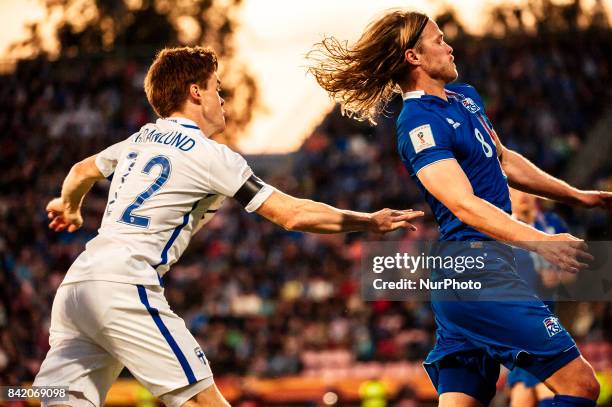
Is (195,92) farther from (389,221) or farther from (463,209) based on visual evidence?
(463,209)

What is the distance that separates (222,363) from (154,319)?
→ 1138 centimetres

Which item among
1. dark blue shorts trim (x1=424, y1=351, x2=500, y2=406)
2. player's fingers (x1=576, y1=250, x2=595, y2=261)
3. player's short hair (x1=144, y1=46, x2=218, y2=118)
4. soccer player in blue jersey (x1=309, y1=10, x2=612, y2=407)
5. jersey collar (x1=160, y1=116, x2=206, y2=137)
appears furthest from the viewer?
player's short hair (x1=144, y1=46, x2=218, y2=118)

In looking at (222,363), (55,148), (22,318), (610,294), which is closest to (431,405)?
(222,363)

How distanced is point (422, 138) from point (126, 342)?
Answer: 1.63m

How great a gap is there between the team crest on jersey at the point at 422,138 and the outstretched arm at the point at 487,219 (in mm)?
117

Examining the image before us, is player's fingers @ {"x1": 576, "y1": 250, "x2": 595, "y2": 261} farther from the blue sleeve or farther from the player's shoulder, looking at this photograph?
the player's shoulder

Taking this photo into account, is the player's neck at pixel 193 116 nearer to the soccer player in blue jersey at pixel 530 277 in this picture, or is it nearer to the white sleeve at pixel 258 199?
the white sleeve at pixel 258 199

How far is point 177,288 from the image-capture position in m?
18.0

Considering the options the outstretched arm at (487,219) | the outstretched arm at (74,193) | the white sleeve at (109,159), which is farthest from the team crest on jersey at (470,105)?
the outstretched arm at (74,193)

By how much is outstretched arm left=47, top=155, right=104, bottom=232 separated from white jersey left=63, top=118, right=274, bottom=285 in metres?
0.68

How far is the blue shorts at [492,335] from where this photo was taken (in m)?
4.61

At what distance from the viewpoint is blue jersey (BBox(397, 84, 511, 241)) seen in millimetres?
4855

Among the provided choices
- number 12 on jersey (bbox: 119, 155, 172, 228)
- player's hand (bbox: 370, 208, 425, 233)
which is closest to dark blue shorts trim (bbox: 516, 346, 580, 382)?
player's hand (bbox: 370, 208, 425, 233)

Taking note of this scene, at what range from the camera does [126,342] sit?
470 centimetres
